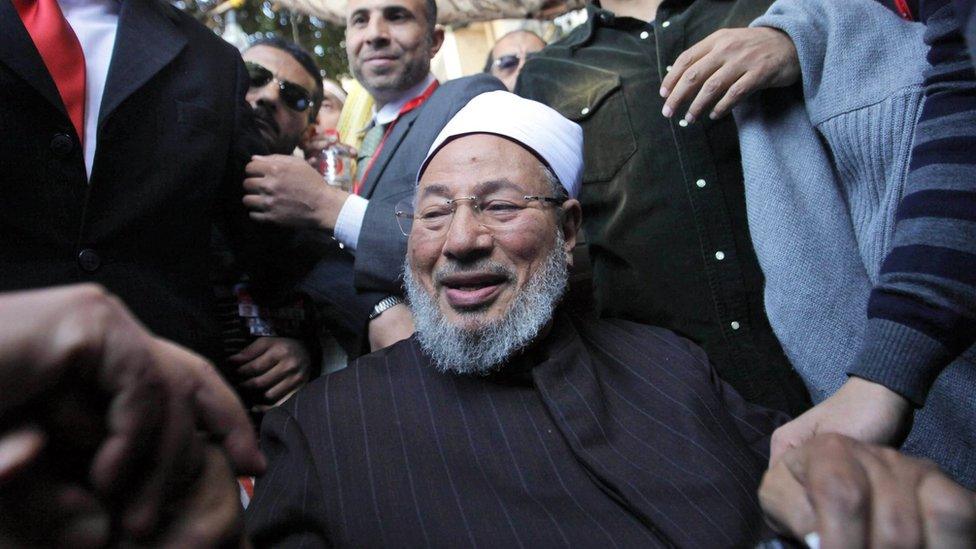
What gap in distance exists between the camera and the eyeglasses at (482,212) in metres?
2.26

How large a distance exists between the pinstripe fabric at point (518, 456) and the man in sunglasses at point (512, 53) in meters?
3.43

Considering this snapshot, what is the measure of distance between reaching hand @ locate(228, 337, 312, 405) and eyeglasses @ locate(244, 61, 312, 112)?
4.31 ft

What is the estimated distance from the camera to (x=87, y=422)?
73 cm

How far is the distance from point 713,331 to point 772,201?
0.57 m

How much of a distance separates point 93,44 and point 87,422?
5.31ft

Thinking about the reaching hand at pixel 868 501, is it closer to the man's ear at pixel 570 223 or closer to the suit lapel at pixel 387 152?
the man's ear at pixel 570 223

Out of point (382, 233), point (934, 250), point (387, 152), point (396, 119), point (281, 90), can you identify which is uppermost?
point (281, 90)

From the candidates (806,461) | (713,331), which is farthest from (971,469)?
(806,461)

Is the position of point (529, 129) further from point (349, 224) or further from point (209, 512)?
point (209, 512)

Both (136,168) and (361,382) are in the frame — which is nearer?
(136,168)

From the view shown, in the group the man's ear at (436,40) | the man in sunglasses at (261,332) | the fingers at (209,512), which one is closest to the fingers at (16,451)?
the fingers at (209,512)

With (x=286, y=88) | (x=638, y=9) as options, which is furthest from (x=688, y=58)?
(x=286, y=88)

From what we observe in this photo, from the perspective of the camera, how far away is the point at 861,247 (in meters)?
1.99

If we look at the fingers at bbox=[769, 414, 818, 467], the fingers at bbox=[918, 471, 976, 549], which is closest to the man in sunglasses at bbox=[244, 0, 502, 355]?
the fingers at bbox=[769, 414, 818, 467]
